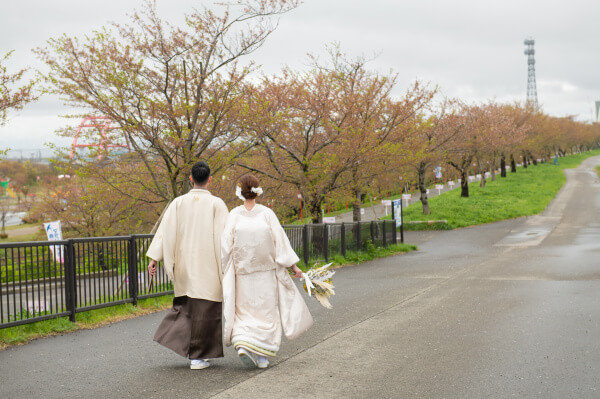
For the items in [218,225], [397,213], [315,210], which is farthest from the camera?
[397,213]

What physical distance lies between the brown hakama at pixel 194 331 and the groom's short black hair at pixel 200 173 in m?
1.12

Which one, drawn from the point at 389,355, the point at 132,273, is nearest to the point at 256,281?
the point at 389,355

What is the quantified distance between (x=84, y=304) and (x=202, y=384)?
3.91 m

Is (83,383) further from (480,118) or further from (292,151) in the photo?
(480,118)

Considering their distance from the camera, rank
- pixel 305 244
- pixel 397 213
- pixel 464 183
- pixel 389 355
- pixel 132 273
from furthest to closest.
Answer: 1. pixel 464 183
2. pixel 397 213
3. pixel 305 244
4. pixel 132 273
5. pixel 389 355

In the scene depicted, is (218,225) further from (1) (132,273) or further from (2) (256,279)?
(1) (132,273)

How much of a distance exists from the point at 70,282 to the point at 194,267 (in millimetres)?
3179

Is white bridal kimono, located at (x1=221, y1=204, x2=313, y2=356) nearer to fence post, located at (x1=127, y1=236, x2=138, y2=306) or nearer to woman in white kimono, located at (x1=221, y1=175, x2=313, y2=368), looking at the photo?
woman in white kimono, located at (x1=221, y1=175, x2=313, y2=368)

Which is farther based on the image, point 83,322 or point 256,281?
point 83,322

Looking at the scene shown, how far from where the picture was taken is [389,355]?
19.2 feet

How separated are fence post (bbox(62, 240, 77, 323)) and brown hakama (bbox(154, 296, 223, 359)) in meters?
2.92

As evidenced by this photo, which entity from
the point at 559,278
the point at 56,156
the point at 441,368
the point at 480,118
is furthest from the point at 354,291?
the point at 480,118

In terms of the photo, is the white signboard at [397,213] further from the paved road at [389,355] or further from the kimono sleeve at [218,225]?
the kimono sleeve at [218,225]

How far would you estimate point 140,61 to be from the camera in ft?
43.6
